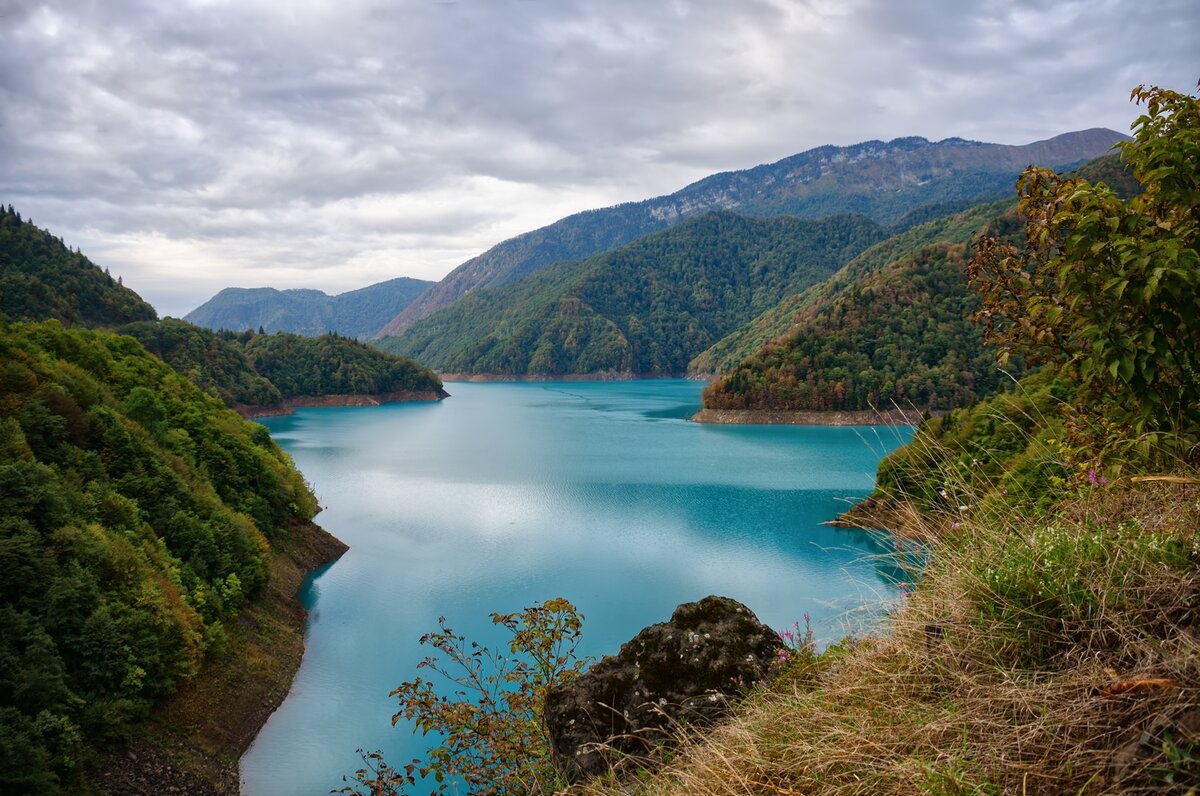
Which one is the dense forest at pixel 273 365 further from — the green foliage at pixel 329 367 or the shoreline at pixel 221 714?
the shoreline at pixel 221 714

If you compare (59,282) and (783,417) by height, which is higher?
(59,282)

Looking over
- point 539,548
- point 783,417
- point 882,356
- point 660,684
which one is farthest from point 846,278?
point 660,684

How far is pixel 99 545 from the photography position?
13047 millimetres

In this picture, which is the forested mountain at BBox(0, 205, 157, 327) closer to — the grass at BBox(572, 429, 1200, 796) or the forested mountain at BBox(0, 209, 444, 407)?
the forested mountain at BBox(0, 209, 444, 407)

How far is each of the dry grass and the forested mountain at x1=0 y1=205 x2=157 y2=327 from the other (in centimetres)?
8910

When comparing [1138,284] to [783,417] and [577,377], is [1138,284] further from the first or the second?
[577,377]


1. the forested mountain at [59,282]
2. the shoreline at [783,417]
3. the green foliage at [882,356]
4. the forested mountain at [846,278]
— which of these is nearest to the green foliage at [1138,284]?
the green foliage at [882,356]

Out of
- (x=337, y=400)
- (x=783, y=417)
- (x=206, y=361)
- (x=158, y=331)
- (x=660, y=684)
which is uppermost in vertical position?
(x=158, y=331)

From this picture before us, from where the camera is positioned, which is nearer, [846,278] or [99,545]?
[99,545]

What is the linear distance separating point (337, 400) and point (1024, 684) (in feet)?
355

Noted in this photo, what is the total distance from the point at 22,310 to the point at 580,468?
201 ft

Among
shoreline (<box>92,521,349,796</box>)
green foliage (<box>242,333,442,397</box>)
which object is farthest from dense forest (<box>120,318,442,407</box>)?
shoreline (<box>92,521,349,796</box>)

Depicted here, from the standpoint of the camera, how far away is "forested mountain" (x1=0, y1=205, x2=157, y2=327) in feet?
242

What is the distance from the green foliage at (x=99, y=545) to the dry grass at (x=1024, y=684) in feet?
34.7
